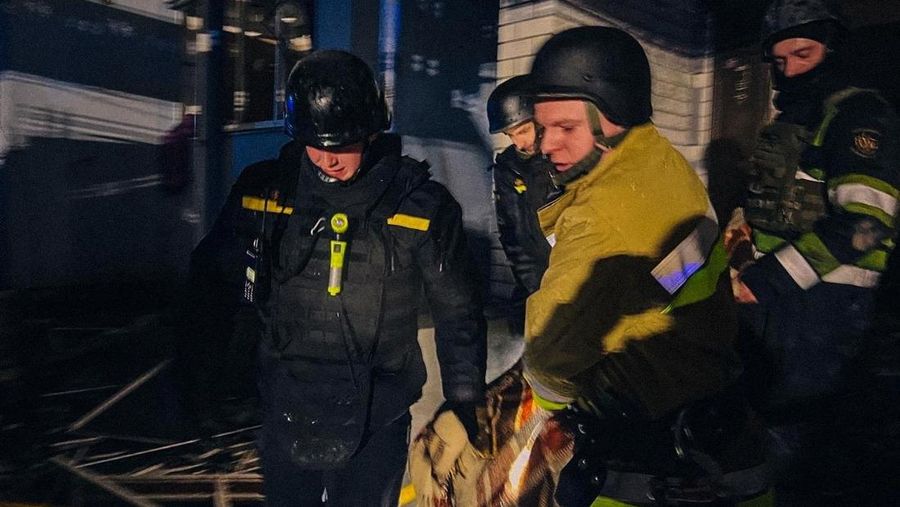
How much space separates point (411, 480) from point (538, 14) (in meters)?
1.66

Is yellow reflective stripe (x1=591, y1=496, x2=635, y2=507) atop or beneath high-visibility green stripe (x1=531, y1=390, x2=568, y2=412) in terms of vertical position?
beneath

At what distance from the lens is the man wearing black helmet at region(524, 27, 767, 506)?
1656mm

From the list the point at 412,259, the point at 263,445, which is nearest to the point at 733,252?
the point at 412,259

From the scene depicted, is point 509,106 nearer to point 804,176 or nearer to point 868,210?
point 804,176

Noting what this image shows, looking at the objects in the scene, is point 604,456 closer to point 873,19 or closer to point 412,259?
point 412,259

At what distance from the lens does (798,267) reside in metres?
1.83

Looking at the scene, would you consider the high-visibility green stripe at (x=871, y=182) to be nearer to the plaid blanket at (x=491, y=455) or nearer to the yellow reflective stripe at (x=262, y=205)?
the plaid blanket at (x=491, y=455)

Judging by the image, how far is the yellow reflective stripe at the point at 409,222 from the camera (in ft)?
6.37

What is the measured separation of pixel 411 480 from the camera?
88.9 inches

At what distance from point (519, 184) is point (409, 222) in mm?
441

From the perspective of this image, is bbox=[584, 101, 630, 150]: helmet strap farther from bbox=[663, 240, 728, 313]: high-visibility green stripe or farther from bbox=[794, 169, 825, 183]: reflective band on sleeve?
bbox=[794, 169, 825, 183]: reflective band on sleeve

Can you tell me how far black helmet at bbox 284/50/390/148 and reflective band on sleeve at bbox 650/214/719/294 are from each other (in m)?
0.94

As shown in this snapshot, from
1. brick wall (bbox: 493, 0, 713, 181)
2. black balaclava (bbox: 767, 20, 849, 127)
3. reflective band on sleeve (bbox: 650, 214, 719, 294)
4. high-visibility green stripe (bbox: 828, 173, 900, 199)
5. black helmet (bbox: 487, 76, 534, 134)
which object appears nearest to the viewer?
reflective band on sleeve (bbox: 650, 214, 719, 294)

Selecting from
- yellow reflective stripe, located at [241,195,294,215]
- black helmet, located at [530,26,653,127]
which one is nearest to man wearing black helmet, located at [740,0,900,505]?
black helmet, located at [530,26,653,127]
